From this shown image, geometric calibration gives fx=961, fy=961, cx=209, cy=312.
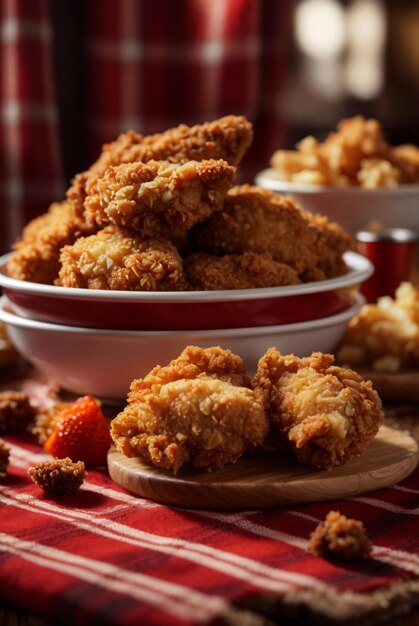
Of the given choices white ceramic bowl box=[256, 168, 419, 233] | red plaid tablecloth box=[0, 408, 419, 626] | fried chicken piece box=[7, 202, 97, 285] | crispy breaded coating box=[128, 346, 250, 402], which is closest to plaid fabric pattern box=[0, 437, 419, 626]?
red plaid tablecloth box=[0, 408, 419, 626]

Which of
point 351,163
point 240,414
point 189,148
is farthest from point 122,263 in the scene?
point 351,163

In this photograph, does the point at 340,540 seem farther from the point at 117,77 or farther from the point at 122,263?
the point at 117,77

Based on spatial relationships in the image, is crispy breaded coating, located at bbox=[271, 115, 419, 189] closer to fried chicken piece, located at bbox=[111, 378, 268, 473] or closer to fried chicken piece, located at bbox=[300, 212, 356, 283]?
fried chicken piece, located at bbox=[300, 212, 356, 283]

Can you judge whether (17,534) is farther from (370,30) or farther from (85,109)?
(370,30)

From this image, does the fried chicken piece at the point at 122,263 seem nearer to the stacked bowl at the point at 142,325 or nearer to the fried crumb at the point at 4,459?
the stacked bowl at the point at 142,325

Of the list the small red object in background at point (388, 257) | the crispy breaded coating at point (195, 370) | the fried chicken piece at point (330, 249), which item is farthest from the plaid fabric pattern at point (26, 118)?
the crispy breaded coating at point (195, 370)
